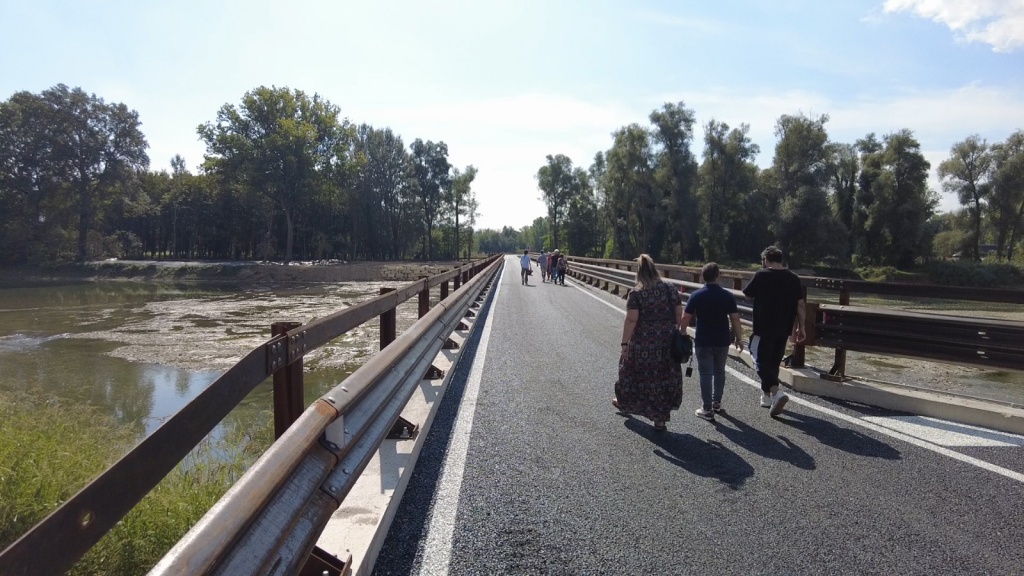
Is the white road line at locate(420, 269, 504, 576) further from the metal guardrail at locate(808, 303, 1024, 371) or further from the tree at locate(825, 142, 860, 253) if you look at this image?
the tree at locate(825, 142, 860, 253)

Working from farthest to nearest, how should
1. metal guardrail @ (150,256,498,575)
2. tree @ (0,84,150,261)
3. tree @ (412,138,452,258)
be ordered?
tree @ (412,138,452,258) < tree @ (0,84,150,261) < metal guardrail @ (150,256,498,575)

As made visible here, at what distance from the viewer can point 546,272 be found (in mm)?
31188

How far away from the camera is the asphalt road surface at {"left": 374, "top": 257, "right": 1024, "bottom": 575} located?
3080 millimetres

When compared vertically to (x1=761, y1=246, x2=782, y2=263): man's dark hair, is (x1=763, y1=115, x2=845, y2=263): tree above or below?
above

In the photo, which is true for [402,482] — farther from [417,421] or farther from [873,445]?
[873,445]

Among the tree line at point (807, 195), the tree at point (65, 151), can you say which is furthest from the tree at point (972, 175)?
the tree at point (65, 151)

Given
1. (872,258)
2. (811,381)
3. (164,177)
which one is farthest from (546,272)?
(164,177)

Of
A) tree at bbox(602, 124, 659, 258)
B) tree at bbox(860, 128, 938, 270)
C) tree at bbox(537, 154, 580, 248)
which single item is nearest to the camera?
tree at bbox(860, 128, 938, 270)

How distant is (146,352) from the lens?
14.8 meters

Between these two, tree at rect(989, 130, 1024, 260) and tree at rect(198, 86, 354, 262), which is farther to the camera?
tree at rect(198, 86, 354, 262)

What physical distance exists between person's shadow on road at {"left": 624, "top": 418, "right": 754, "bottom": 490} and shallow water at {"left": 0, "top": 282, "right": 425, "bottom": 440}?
2940 millimetres

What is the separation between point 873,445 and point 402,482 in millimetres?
3949

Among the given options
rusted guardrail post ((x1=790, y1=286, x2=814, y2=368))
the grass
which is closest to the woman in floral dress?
rusted guardrail post ((x1=790, y1=286, x2=814, y2=368))

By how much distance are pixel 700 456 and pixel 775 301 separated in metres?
2.37
